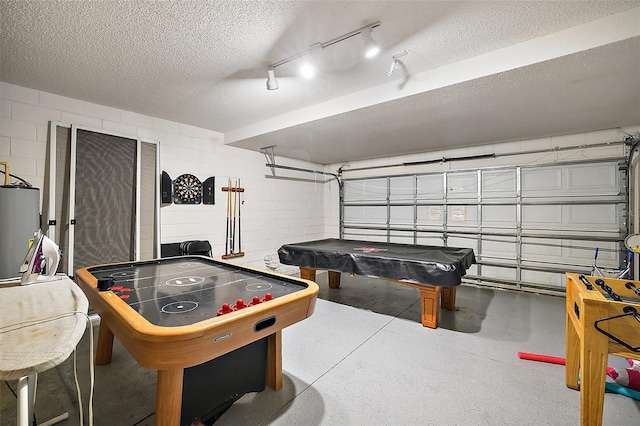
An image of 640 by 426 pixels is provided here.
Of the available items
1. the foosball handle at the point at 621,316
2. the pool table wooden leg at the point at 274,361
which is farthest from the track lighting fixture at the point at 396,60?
the pool table wooden leg at the point at 274,361

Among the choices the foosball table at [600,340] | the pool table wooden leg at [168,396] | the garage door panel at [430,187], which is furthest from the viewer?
the garage door panel at [430,187]

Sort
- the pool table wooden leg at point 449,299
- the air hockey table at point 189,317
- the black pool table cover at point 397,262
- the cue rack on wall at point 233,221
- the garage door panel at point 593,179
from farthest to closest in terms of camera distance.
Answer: the cue rack on wall at point 233,221
the garage door panel at point 593,179
the pool table wooden leg at point 449,299
the black pool table cover at point 397,262
the air hockey table at point 189,317

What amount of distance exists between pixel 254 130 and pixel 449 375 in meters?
3.76

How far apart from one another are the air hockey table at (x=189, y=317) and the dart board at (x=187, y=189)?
1.77 meters

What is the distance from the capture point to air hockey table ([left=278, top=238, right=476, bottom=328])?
277 cm

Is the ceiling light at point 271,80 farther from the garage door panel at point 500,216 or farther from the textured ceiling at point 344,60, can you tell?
the garage door panel at point 500,216

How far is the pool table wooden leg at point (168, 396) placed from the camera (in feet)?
4.13

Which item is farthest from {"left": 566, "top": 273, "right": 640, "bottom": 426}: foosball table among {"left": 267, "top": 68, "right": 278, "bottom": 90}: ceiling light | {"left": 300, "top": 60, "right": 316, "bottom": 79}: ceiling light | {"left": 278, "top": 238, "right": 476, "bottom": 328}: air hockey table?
{"left": 267, "top": 68, "right": 278, "bottom": 90}: ceiling light

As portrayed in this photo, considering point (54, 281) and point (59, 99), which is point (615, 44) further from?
point (59, 99)

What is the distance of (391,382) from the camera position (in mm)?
2002

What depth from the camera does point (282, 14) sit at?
1794 millimetres

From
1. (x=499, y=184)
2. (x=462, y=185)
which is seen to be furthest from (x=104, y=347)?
(x=499, y=184)

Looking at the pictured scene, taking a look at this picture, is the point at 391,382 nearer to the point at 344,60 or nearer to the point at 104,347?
the point at 104,347

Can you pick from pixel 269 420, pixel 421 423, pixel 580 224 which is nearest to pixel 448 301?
pixel 421 423
